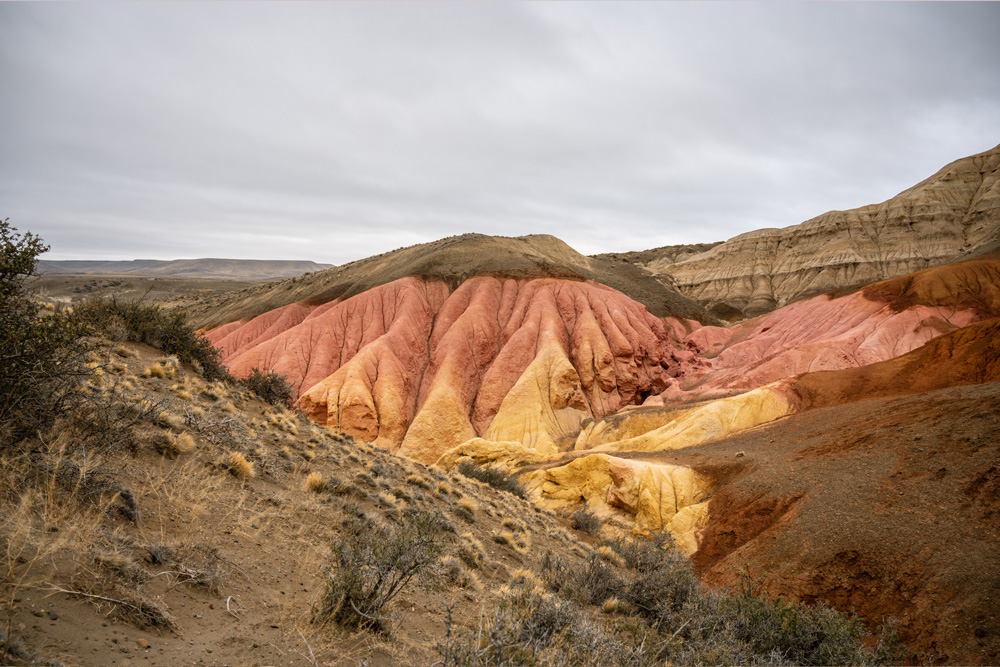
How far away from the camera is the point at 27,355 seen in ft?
16.5

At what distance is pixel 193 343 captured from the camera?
14586 mm

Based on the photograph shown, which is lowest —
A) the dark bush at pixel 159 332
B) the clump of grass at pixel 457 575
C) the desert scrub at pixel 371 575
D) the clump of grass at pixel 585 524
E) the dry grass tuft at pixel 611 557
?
the clump of grass at pixel 585 524

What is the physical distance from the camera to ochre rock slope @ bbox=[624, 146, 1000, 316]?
198 ft

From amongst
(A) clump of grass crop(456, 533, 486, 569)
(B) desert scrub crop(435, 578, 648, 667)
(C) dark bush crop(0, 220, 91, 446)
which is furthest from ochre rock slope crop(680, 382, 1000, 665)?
(C) dark bush crop(0, 220, 91, 446)

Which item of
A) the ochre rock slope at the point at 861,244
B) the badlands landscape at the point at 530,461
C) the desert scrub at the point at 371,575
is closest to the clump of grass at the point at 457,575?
the badlands landscape at the point at 530,461

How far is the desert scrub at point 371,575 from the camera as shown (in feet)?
14.0

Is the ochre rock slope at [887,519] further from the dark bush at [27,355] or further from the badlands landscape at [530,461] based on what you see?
the dark bush at [27,355]

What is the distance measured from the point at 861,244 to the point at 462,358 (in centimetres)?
5919

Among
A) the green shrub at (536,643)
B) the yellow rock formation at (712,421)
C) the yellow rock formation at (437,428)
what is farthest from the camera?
the yellow rock formation at (437,428)

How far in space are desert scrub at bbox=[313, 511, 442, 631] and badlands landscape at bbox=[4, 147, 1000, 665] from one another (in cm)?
16

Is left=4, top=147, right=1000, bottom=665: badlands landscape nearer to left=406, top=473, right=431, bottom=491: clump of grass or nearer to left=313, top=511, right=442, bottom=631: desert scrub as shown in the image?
left=406, top=473, right=431, bottom=491: clump of grass

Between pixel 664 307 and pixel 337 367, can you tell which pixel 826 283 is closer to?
pixel 664 307

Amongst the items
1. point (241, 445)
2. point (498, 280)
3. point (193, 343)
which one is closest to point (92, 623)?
point (241, 445)

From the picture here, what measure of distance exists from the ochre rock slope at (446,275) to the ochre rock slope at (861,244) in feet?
40.5
